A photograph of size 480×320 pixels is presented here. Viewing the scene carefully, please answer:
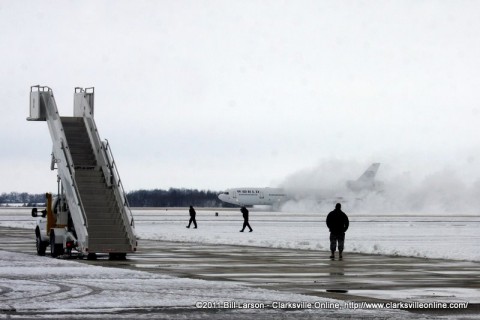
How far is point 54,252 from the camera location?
105 feet

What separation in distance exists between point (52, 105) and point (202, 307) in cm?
2074

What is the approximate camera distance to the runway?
18830 mm

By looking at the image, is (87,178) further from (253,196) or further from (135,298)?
(253,196)

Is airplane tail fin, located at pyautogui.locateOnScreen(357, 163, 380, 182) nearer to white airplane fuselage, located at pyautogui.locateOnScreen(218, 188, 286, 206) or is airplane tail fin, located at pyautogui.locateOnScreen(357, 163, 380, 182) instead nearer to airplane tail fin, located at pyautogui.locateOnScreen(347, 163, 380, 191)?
airplane tail fin, located at pyautogui.locateOnScreen(347, 163, 380, 191)

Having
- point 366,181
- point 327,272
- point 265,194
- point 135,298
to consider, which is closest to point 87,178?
point 327,272

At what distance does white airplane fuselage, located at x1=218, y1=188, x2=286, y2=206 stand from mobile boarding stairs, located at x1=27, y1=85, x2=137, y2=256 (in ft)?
407

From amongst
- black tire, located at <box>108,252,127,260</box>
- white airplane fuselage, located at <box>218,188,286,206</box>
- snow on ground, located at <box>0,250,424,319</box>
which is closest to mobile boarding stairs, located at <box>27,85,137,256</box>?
black tire, located at <box>108,252,127,260</box>

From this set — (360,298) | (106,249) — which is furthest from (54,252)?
(360,298)

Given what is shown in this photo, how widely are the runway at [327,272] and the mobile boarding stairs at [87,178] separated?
1.11 meters

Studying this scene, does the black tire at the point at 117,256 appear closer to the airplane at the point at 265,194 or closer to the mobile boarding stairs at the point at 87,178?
the mobile boarding stairs at the point at 87,178

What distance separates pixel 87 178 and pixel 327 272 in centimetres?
1149

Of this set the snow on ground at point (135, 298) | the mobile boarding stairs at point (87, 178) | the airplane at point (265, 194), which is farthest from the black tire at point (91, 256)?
the airplane at point (265, 194)

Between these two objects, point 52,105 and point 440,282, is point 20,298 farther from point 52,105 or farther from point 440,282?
point 52,105

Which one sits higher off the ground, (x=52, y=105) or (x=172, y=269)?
(x=52, y=105)
